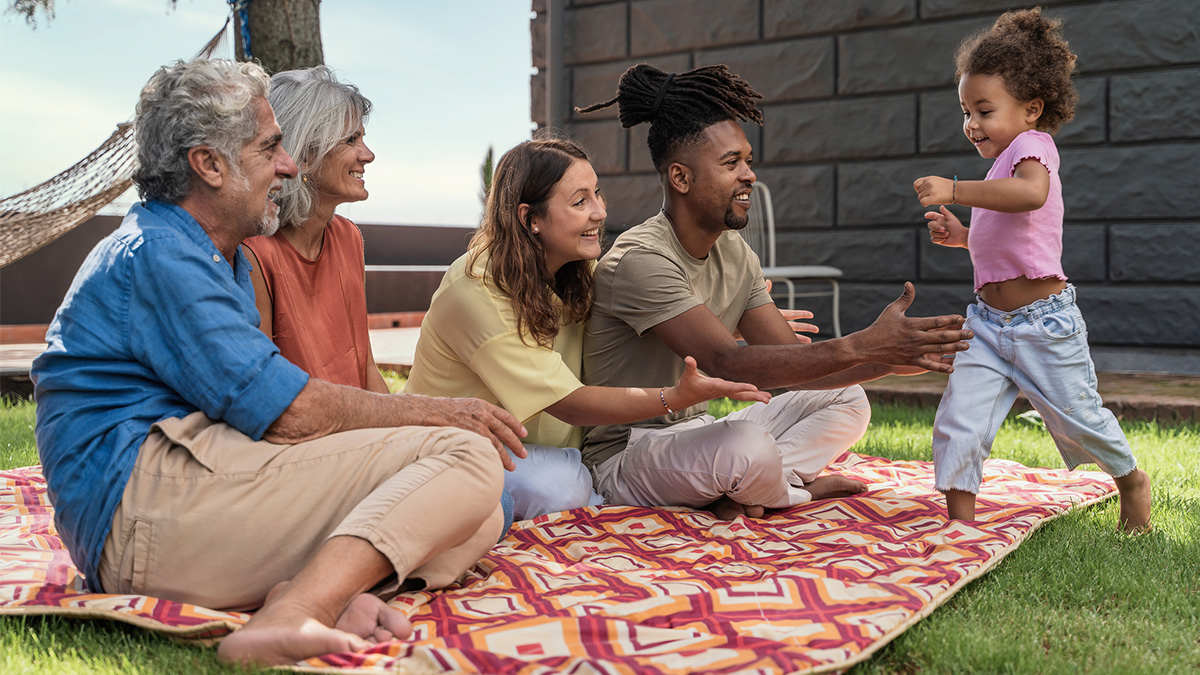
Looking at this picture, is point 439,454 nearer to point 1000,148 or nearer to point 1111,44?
point 1000,148

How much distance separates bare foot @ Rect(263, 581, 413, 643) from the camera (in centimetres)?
181

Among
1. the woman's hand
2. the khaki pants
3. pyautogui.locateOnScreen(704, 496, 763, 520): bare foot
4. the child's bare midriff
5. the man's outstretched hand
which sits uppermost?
the child's bare midriff

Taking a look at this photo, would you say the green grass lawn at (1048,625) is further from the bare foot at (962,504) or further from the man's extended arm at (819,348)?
the man's extended arm at (819,348)

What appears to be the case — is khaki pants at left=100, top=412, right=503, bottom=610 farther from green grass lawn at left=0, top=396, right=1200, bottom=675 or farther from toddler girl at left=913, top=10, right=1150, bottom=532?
toddler girl at left=913, top=10, right=1150, bottom=532

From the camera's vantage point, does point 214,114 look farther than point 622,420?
No

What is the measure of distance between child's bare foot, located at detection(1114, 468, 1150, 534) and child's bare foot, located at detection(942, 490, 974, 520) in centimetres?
40

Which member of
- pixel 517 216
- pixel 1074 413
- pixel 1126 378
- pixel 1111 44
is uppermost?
pixel 1111 44

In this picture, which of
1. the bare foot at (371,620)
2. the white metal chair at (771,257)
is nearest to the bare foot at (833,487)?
the bare foot at (371,620)

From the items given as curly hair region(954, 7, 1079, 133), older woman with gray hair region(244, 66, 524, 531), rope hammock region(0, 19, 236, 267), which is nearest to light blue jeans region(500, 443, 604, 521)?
older woman with gray hair region(244, 66, 524, 531)

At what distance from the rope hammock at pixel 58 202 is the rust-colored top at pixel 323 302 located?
298 centimetres

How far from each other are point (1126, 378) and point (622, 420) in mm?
3810

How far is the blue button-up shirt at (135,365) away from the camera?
1.85m

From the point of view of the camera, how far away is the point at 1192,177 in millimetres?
5398

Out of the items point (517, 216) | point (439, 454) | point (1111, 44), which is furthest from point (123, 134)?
point (1111, 44)
